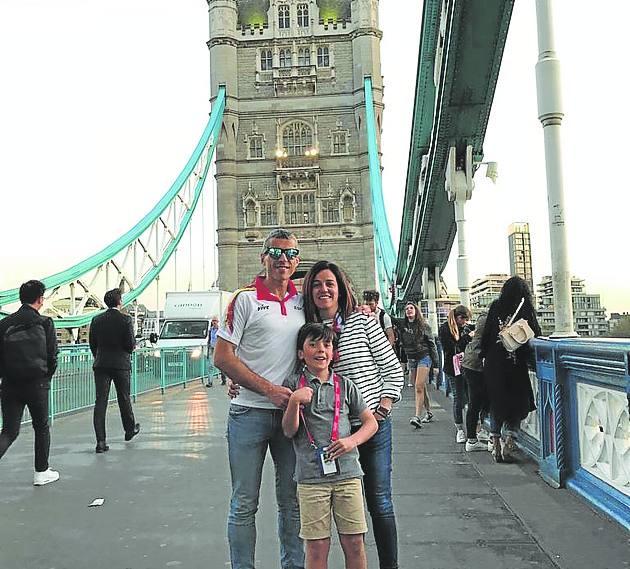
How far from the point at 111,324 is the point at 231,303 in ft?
11.1

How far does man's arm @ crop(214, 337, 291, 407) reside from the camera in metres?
2.35

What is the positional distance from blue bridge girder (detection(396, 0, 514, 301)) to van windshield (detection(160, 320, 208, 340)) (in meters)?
6.26

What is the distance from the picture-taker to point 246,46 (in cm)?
4256

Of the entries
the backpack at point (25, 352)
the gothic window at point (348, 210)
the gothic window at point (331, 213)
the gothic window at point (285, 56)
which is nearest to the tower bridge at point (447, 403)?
the backpack at point (25, 352)

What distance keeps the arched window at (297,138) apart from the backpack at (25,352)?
37.7 metres

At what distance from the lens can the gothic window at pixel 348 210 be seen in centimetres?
4056

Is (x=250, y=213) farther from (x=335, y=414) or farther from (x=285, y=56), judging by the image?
(x=335, y=414)

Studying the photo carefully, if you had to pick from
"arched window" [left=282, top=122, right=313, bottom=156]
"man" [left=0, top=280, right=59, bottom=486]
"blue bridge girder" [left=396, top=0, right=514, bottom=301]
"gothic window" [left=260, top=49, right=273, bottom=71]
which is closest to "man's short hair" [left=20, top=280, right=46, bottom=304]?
"man" [left=0, top=280, right=59, bottom=486]

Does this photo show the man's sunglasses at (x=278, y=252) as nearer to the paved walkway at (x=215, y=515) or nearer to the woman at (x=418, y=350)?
the paved walkway at (x=215, y=515)

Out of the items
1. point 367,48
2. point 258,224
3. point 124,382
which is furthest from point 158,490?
point 367,48

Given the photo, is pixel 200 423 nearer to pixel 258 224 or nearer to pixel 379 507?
pixel 379 507

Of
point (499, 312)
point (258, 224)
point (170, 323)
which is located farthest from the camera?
point (258, 224)

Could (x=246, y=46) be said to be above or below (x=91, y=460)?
above

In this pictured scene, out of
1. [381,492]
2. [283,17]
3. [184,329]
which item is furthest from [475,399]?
[283,17]
